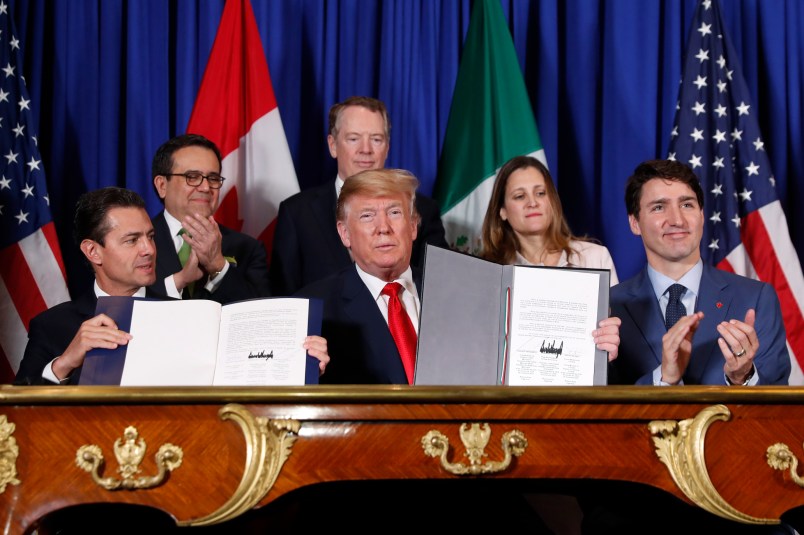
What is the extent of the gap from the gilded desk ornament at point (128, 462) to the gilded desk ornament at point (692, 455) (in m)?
1.02

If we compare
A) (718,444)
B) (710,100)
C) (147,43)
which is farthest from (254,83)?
(718,444)

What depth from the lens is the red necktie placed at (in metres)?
2.78

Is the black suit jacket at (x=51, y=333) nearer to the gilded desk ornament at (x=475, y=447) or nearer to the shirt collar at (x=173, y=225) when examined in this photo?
the shirt collar at (x=173, y=225)

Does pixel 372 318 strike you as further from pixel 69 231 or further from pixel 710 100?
pixel 710 100

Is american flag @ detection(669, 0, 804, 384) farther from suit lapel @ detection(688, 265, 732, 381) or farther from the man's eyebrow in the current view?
the man's eyebrow

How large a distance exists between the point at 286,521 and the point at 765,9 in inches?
135

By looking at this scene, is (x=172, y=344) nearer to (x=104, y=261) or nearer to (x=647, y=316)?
(x=104, y=261)

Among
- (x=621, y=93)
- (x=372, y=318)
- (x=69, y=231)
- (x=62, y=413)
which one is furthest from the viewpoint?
(x=621, y=93)

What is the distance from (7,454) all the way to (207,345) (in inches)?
21.0

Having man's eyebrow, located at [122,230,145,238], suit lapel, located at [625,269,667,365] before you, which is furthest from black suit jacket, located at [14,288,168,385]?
suit lapel, located at [625,269,667,365]

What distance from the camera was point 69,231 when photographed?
4.38 metres

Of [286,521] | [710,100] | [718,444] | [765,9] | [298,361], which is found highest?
[765,9]

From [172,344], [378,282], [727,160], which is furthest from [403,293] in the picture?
[727,160]
